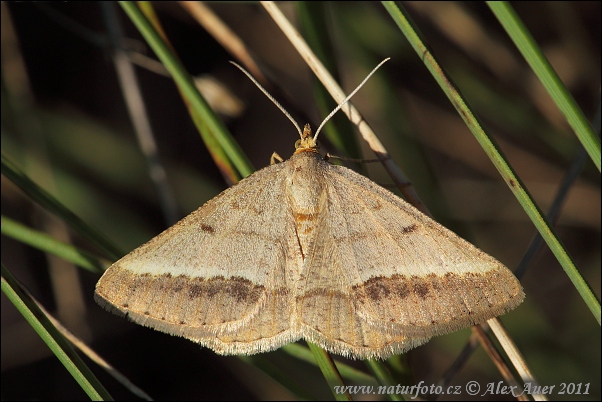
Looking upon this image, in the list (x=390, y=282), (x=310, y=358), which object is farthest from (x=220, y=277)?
(x=390, y=282)

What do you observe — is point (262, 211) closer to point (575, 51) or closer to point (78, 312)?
point (78, 312)

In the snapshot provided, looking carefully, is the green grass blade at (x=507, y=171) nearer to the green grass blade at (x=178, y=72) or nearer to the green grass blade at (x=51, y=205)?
the green grass blade at (x=178, y=72)

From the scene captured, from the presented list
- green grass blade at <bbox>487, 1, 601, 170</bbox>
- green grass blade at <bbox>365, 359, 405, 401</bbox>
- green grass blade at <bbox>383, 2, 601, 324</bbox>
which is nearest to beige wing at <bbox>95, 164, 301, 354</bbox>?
green grass blade at <bbox>365, 359, 405, 401</bbox>

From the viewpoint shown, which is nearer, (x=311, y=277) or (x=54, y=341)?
(x=54, y=341)

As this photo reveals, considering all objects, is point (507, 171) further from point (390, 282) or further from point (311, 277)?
point (311, 277)

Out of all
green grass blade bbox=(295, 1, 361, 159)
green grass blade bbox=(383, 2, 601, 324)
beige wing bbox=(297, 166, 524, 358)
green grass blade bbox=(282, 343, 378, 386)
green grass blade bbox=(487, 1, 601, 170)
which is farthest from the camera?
green grass blade bbox=(295, 1, 361, 159)

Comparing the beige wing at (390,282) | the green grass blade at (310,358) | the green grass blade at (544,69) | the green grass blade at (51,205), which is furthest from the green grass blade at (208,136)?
the green grass blade at (544,69)

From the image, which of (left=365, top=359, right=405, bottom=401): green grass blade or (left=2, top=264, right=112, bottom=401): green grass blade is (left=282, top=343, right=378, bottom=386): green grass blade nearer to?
(left=365, top=359, right=405, bottom=401): green grass blade
